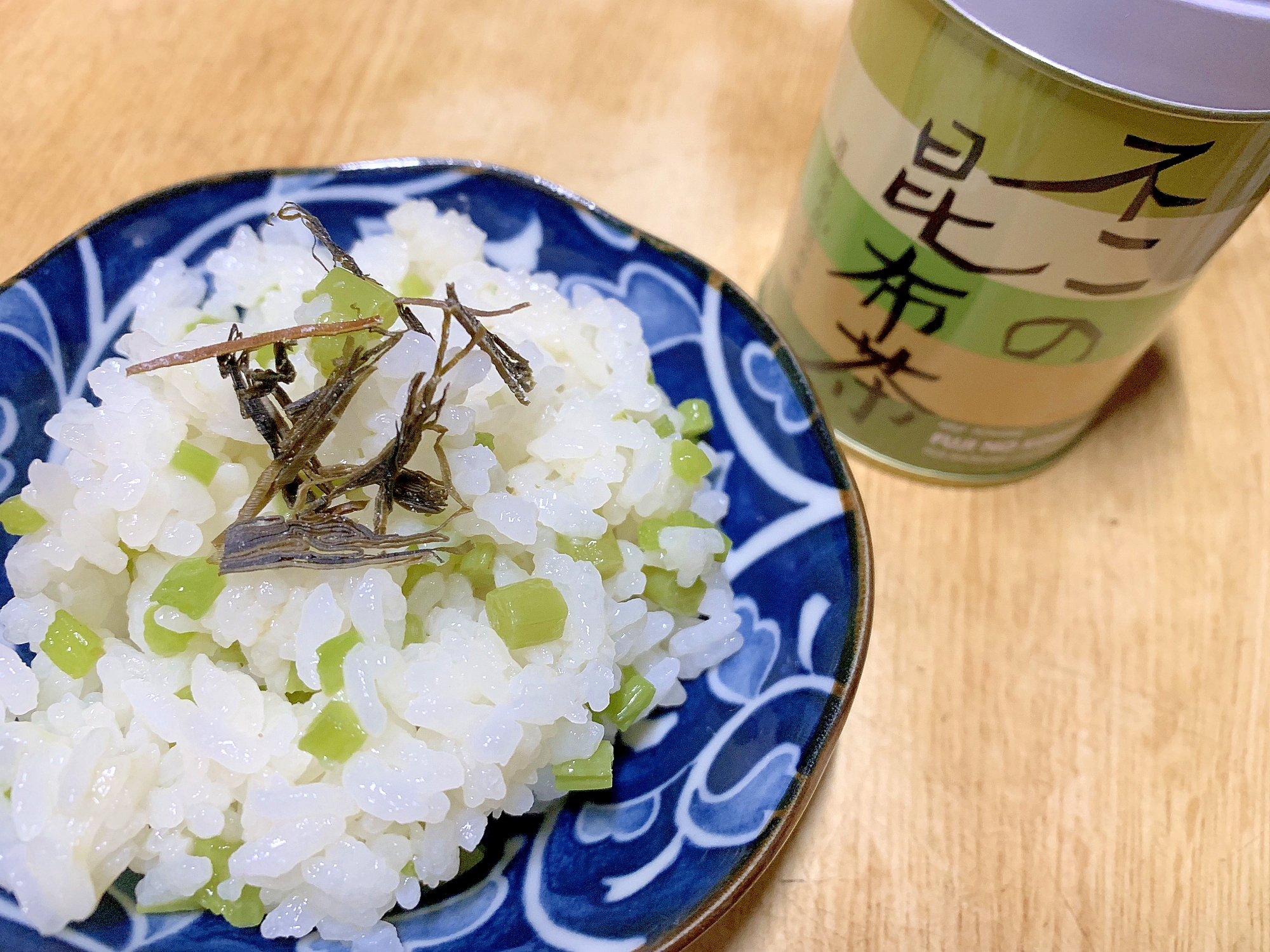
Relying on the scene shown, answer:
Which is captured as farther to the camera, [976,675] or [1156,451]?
[1156,451]

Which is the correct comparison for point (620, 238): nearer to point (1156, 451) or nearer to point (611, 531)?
point (611, 531)

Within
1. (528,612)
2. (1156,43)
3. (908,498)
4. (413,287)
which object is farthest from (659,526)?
(1156,43)

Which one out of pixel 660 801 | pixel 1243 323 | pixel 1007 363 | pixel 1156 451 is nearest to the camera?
pixel 660 801

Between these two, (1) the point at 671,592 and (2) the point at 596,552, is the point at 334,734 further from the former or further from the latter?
(1) the point at 671,592

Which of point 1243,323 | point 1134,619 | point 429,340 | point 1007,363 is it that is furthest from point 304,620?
point 1243,323

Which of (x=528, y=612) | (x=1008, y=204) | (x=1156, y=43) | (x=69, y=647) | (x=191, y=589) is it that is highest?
(x=1156, y=43)

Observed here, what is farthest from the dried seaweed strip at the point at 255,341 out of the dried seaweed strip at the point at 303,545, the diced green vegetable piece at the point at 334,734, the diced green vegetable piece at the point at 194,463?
the diced green vegetable piece at the point at 334,734
